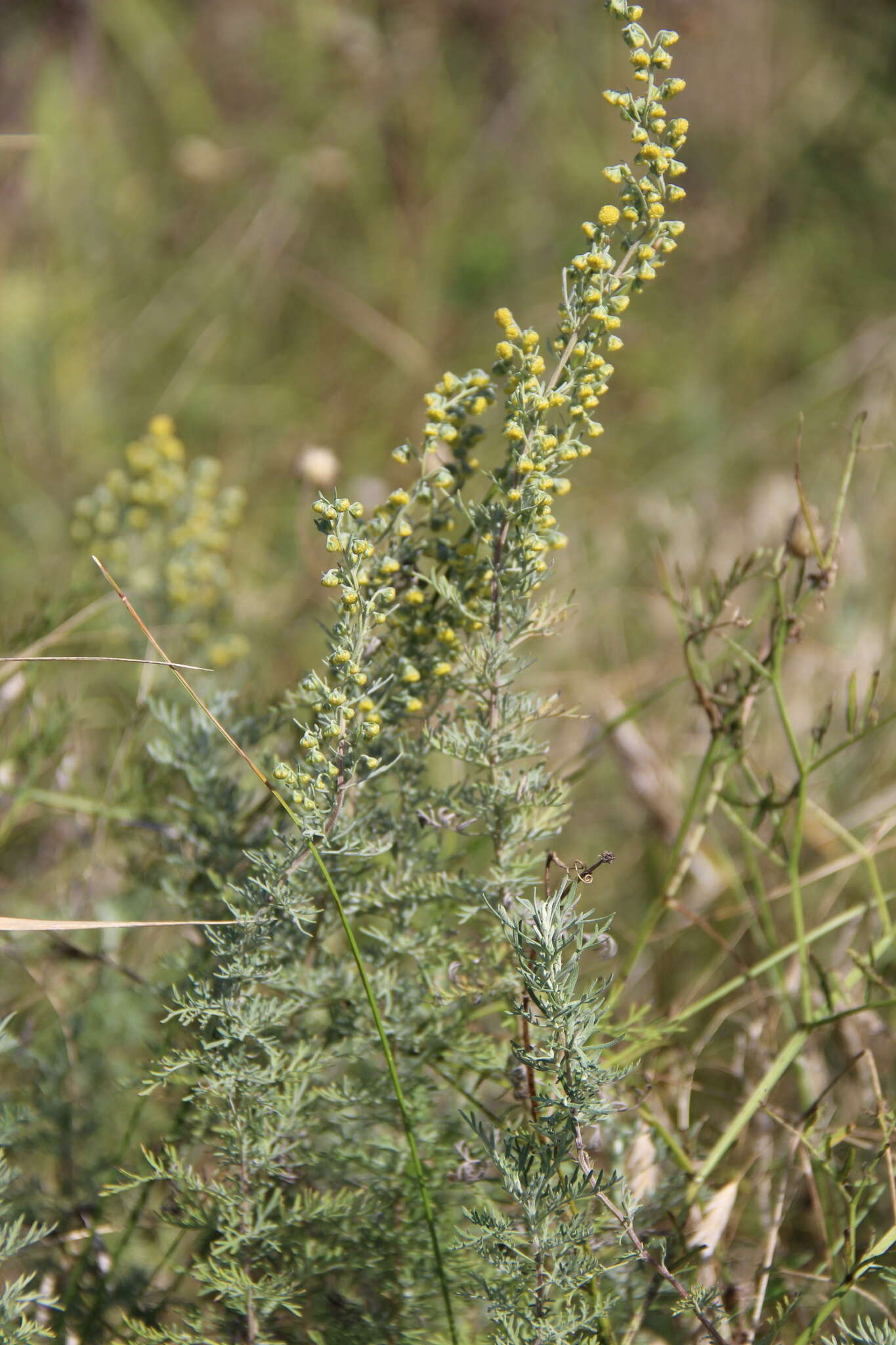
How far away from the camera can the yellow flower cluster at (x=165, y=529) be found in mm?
2018

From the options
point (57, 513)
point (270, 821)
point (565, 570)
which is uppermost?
point (57, 513)

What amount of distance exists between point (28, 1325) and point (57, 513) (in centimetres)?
253

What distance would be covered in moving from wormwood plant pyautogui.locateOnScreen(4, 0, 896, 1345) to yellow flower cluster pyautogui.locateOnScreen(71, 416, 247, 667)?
1.88 feet

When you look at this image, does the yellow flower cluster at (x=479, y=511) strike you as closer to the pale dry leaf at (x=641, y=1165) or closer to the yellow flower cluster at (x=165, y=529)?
the pale dry leaf at (x=641, y=1165)

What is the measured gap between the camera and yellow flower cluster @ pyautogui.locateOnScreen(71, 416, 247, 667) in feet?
6.62

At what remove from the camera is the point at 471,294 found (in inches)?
150

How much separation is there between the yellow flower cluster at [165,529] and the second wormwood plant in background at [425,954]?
0.72 meters

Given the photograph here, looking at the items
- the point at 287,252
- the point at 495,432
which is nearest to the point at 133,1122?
the point at 495,432

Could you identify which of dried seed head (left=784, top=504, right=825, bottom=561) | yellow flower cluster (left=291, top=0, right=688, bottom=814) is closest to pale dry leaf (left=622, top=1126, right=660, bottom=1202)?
yellow flower cluster (left=291, top=0, right=688, bottom=814)

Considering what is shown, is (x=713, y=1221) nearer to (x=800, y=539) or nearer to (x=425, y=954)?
(x=425, y=954)

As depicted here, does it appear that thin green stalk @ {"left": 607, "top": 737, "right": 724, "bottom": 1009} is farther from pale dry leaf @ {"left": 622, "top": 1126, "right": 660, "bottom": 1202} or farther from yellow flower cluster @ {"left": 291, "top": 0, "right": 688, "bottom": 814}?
yellow flower cluster @ {"left": 291, "top": 0, "right": 688, "bottom": 814}

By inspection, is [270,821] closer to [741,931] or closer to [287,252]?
[741,931]

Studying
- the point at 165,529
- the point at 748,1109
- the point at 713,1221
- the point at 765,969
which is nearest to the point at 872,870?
Answer: the point at 765,969

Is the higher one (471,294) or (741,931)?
(471,294)
